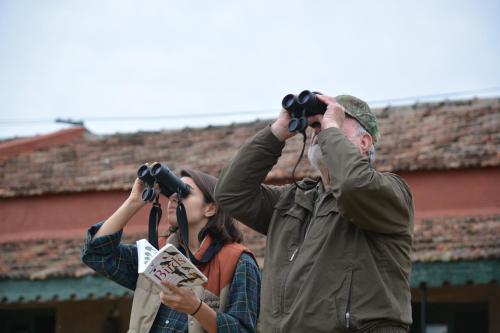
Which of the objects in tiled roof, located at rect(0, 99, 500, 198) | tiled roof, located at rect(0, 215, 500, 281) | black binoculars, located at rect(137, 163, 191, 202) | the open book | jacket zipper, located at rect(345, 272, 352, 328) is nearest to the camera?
jacket zipper, located at rect(345, 272, 352, 328)

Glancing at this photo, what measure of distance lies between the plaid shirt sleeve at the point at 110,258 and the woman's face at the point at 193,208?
252 mm

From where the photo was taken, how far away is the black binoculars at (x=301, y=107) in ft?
10.1

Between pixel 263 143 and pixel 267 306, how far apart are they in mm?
637

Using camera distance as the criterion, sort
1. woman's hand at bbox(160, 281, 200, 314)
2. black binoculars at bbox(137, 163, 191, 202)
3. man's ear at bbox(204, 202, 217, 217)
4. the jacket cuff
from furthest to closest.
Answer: man's ear at bbox(204, 202, 217, 217) → the jacket cuff → black binoculars at bbox(137, 163, 191, 202) → woman's hand at bbox(160, 281, 200, 314)

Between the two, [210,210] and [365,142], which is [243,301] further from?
[365,142]

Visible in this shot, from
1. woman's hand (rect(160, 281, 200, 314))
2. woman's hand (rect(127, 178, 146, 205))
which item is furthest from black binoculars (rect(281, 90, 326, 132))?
woman's hand (rect(127, 178, 146, 205))

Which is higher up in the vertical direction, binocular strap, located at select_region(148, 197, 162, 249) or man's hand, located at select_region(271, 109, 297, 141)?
man's hand, located at select_region(271, 109, 297, 141)

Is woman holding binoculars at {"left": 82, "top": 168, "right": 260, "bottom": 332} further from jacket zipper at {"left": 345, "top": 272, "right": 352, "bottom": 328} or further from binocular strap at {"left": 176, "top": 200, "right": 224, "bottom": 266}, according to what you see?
jacket zipper at {"left": 345, "top": 272, "right": 352, "bottom": 328}

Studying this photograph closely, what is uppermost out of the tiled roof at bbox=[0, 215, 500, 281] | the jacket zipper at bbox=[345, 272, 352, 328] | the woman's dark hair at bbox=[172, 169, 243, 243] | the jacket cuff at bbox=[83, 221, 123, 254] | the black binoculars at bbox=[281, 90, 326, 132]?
→ the black binoculars at bbox=[281, 90, 326, 132]

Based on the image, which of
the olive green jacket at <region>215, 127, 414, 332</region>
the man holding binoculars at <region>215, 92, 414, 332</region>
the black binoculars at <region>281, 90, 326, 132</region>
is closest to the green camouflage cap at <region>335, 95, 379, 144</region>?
the man holding binoculars at <region>215, 92, 414, 332</region>

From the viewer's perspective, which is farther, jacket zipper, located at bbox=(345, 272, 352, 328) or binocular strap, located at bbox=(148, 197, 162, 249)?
binocular strap, located at bbox=(148, 197, 162, 249)

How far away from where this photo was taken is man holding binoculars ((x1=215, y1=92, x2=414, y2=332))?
279 cm

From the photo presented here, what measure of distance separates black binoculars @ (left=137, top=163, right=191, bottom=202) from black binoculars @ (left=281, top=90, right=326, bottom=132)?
2.32ft

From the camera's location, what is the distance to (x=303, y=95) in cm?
308
